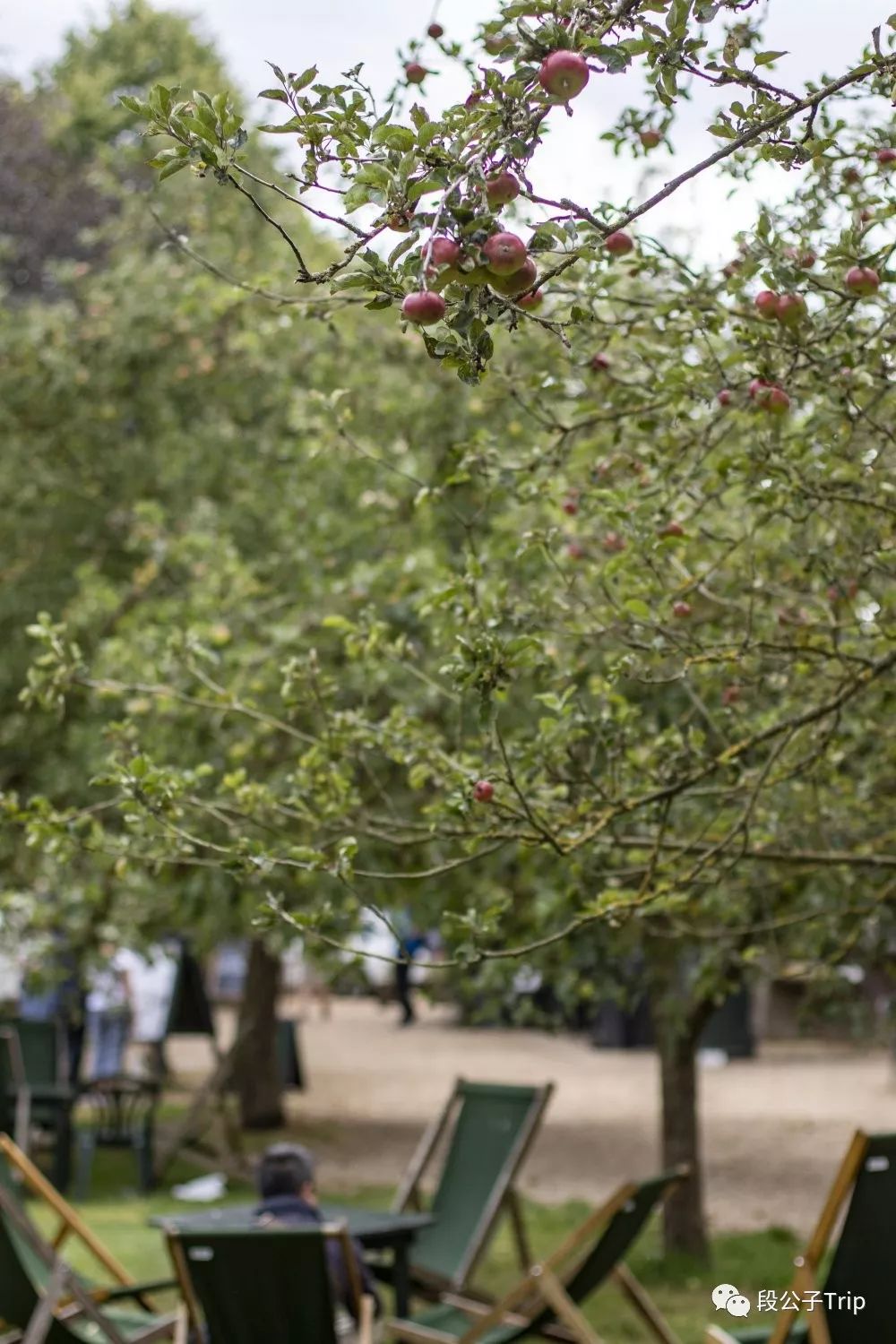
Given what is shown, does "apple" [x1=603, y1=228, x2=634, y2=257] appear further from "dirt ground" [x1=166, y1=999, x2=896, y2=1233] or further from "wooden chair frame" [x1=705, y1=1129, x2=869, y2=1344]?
"dirt ground" [x1=166, y1=999, x2=896, y2=1233]

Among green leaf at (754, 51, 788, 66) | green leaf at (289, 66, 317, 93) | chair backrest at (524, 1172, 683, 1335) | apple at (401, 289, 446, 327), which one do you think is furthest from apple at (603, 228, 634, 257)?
chair backrest at (524, 1172, 683, 1335)

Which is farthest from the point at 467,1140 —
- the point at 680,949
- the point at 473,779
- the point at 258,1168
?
the point at 473,779

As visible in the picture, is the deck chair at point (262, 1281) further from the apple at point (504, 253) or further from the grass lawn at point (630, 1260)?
the apple at point (504, 253)

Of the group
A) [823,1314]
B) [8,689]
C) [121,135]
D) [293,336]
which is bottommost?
[823,1314]

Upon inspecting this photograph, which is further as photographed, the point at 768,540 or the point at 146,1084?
the point at 146,1084

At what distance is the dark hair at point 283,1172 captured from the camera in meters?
5.02

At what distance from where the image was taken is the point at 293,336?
27.0ft

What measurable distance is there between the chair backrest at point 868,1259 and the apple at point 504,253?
2999mm

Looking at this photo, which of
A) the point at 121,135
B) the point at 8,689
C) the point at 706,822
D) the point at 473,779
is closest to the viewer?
the point at 473,779

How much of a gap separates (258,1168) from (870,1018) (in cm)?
412

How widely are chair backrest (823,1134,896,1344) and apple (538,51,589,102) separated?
304 cm

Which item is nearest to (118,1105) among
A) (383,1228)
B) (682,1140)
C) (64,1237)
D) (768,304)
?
(682,1140)

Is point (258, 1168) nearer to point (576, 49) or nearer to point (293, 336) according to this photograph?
point (576, 49)

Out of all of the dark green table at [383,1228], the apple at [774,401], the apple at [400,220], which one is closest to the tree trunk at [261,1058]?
the dark green table at [383,1228]
